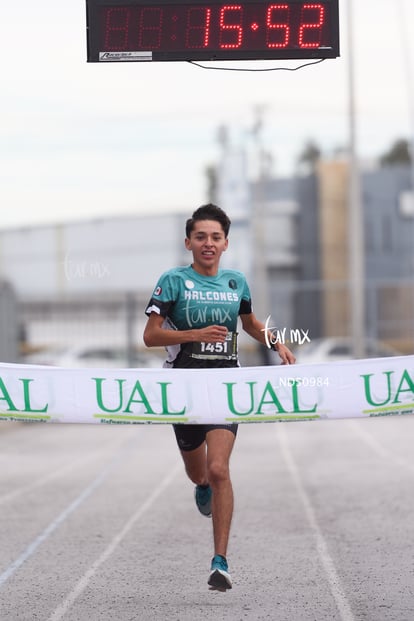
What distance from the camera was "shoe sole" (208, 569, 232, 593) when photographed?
7379 millimetres

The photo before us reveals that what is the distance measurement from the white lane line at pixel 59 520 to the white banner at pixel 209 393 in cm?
122

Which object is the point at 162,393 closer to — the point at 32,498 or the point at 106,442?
the point at 32,498

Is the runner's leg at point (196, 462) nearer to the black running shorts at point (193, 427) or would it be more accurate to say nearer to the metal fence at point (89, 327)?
the black running shorts at point (193, 427)

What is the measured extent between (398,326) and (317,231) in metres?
8.00

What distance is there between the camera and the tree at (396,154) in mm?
122312

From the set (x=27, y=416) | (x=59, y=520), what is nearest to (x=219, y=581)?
(x=27, y=416)

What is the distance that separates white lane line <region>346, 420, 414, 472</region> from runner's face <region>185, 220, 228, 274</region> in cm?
815

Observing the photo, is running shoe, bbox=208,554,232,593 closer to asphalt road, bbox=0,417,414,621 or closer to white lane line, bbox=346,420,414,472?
asphalt road, bbox=0,417,414,621

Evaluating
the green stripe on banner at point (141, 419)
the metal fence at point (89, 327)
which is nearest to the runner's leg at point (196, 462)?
the green stripe on banner at point (141, 419)

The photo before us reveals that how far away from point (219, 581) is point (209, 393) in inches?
51.4

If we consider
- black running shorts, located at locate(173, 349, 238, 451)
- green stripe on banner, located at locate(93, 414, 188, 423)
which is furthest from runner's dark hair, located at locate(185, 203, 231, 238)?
green stripe on banner, located at locate(93, 414, 188, 423)

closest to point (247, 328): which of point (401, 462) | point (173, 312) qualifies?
point (173, 312)

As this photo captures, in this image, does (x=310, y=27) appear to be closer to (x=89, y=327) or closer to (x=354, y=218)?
(x=354, y=218)

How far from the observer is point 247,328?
8555mm
